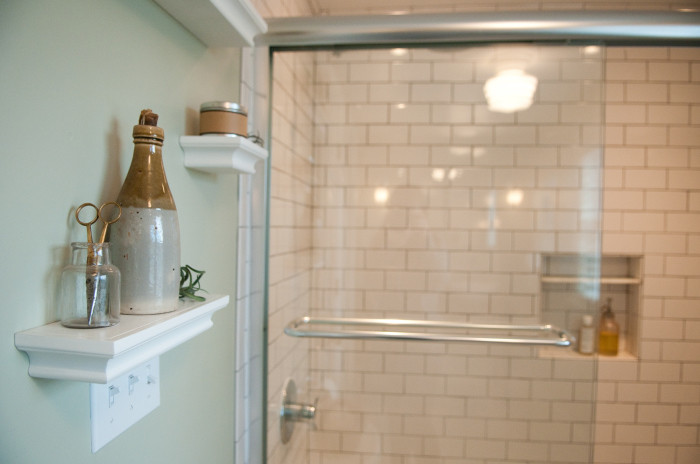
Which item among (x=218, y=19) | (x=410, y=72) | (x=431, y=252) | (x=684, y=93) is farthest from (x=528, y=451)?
(x=684, y=93)

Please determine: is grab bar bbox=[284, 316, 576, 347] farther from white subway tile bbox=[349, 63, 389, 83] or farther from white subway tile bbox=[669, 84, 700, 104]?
white subway tile bbox=[669, 84, 700, 104]

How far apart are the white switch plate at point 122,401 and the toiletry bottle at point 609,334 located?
1919 mm

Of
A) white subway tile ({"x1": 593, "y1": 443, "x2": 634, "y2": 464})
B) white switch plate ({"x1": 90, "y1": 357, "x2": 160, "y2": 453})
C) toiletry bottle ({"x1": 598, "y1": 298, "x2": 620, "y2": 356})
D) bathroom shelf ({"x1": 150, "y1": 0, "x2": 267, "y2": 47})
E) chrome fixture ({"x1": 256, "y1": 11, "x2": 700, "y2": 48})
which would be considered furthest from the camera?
white subway tile ({"x1": 593, "y1": 443, "x2": 634, "y2": 464})

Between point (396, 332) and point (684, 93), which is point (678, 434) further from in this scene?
point (396, 332)

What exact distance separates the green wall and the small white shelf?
27 millimetres

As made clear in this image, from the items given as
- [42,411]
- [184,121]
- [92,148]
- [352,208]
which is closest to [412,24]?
[352,208]

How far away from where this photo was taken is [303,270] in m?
1.39

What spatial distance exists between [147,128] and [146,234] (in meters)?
0.15

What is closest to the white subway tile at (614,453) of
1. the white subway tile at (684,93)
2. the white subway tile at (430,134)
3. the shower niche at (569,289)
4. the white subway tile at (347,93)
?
the shower niche at (569,289)

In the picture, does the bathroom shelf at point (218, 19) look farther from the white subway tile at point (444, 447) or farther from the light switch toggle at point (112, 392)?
the white subway tile at point (444, 447)

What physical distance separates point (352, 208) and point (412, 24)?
0.53 metres

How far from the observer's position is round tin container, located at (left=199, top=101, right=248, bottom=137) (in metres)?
0.89

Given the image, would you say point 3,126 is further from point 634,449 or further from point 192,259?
point 634,449

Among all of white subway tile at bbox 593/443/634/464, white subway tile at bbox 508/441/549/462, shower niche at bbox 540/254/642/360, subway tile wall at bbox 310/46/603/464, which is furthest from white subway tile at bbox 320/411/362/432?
white subway tile at bbox 593/443/634/464
